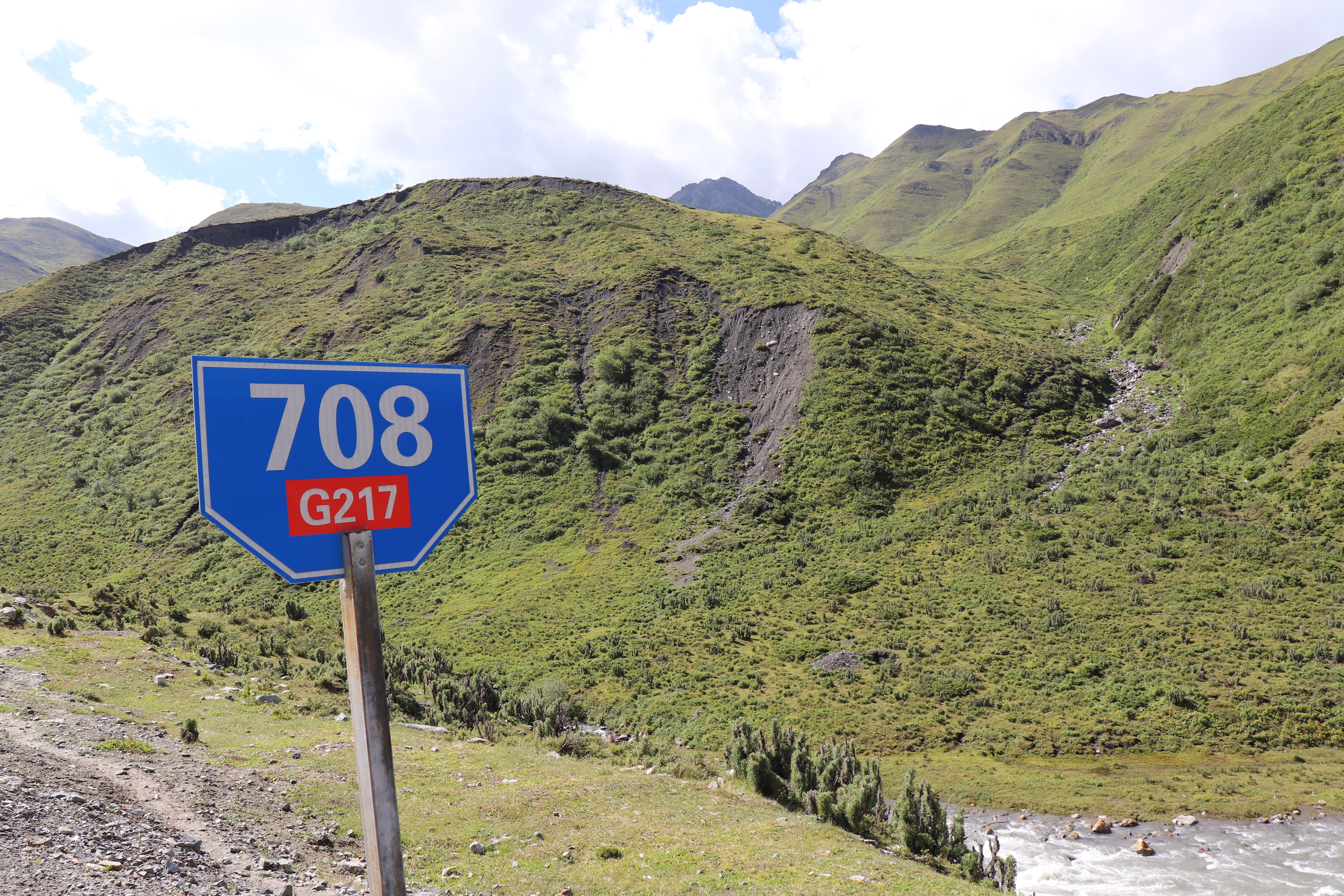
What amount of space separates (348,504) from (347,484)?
80 millimetres

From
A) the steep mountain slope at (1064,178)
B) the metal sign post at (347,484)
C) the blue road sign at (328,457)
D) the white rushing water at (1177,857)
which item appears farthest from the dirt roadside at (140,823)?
the steep mountain slope at (1064,178)

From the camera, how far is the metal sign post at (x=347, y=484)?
7.75 feet

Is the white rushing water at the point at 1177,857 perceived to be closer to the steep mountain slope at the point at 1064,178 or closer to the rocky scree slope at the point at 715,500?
the rocky scree slope at the point at 715,500

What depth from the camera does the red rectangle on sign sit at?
2473 millimetres

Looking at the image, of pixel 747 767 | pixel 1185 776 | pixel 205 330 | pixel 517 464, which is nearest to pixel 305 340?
pixel 205 330

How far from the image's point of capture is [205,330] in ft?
220

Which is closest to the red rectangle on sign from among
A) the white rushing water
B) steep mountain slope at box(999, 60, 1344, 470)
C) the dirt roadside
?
the dirt roadside

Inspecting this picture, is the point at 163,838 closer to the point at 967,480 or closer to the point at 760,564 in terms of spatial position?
the point at 760,564

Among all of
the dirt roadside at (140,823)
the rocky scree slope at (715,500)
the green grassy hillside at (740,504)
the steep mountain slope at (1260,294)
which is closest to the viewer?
the dirt roadside at (140,823)

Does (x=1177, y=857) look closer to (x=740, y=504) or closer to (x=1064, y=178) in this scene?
(x=740, y=504)

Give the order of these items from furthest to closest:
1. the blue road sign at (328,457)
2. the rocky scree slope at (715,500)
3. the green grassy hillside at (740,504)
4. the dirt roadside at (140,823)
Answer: the rocky scree slope at (715,500) → the green grassy hillside at (740,504) → the dirt roadside at (140,823) → the blue road sign at (328,457)

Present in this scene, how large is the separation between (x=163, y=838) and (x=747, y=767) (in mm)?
9836

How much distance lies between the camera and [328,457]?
8.40ft

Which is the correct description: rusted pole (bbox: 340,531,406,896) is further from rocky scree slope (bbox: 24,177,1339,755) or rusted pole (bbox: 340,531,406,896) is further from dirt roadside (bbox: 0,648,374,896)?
rocky scree slope (bbox: 24,177,1339,755)
